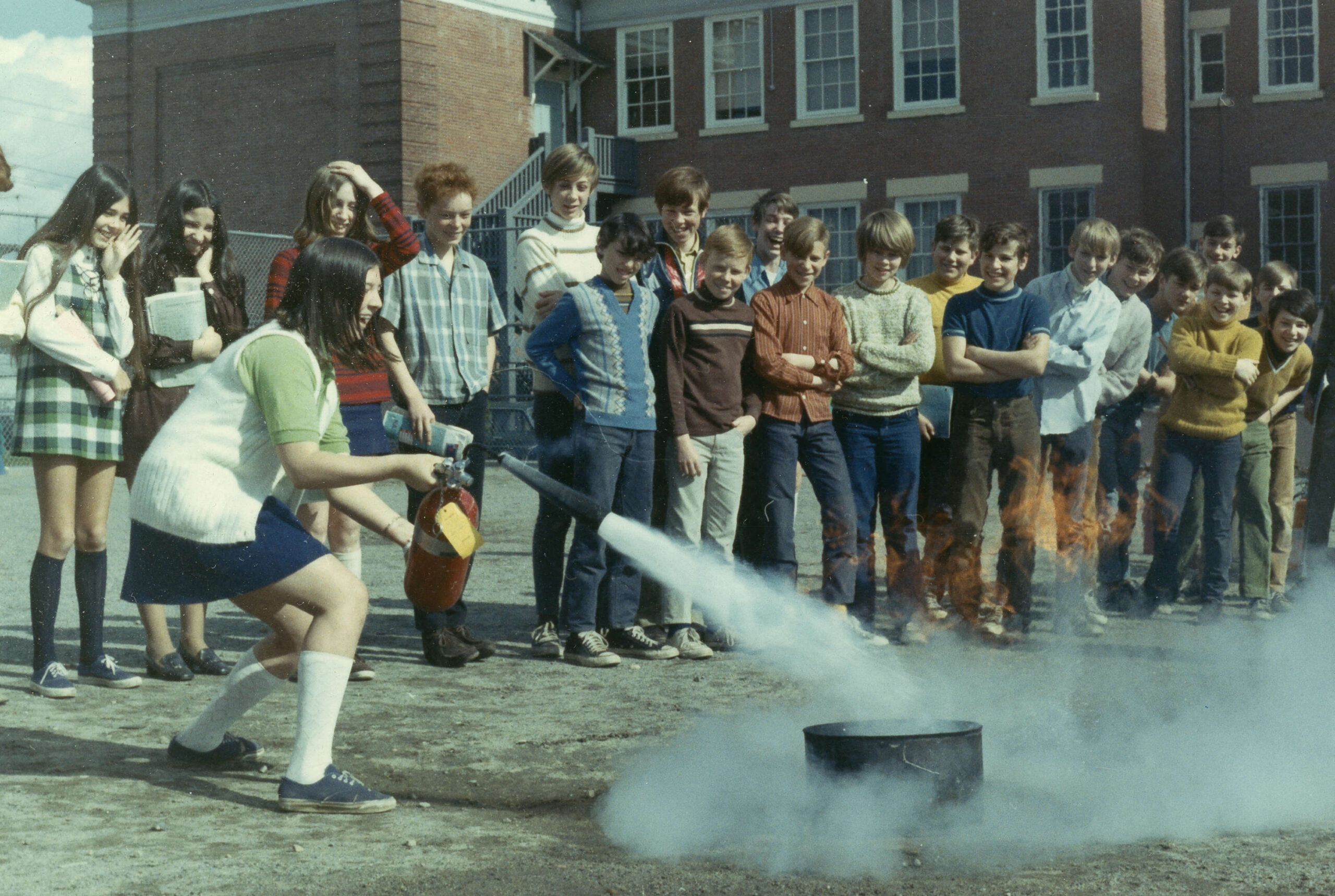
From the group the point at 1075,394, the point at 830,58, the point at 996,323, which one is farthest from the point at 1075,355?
the point at 830,58

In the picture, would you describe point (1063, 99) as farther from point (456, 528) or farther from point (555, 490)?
point (456, 528)

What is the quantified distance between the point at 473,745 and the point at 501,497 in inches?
431

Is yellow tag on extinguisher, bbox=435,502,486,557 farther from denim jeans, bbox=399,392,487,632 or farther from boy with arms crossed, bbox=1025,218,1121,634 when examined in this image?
boy with arms crossed, bbox=1025,218,1121,634

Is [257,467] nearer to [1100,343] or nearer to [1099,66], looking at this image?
[1100,343]

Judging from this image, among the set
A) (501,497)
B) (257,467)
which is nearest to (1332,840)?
(257,467)

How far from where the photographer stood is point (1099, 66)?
90.3ft

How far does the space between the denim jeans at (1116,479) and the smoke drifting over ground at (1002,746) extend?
33.1 inches

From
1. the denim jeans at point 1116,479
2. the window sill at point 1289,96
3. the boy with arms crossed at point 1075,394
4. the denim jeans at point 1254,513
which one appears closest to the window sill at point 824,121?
the window sill at point 1289,96


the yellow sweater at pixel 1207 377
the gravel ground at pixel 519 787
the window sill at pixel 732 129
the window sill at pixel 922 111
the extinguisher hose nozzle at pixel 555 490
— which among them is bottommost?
the gravel ground at pixel 519 787

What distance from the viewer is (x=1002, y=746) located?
5770 mm

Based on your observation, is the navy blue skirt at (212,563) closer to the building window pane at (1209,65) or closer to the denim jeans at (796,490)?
the denim jeans at (796,490)

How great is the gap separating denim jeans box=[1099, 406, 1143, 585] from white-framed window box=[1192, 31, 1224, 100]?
21096 mm

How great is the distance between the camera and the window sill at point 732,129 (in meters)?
30.5

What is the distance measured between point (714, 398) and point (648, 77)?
2499cm
